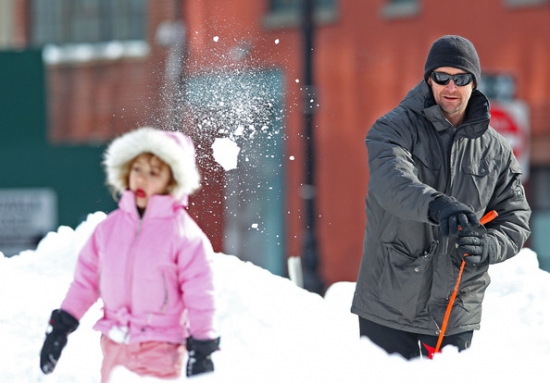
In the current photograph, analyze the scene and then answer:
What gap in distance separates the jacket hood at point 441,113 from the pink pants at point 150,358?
3.71 feet

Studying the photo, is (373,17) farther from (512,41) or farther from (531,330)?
(531,330)

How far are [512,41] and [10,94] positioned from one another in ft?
20.2

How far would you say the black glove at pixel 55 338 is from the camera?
3.02 meters

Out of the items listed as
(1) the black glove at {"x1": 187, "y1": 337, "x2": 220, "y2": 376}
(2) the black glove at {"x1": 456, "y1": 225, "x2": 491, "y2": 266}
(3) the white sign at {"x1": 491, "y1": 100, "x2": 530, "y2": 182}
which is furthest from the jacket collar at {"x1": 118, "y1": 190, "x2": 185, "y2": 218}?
(3) the white sign at {"x1": 491, "y1": 100, "x2": 530, "y2": 182}

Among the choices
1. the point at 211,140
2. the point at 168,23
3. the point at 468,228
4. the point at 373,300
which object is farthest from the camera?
the point at 168,23

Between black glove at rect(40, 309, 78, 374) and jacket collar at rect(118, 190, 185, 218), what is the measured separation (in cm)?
40

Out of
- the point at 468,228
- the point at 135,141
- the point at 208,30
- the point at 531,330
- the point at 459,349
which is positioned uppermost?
the point at 208,30

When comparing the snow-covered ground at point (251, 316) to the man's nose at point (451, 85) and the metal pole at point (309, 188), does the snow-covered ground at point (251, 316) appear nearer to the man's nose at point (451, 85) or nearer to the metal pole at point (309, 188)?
the man's nose at point (451, 85)

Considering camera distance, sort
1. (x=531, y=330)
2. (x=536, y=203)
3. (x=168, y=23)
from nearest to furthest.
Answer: (x=531, y=330) → (x=536, y=203) → (x=168, y=23)

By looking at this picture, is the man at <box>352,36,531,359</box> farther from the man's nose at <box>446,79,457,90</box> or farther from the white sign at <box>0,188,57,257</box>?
the white sign at <box>0,188,57,257</box>

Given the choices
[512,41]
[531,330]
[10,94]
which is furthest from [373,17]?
[531,330]

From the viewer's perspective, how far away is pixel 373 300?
11.0 ft

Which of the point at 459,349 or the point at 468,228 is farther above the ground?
the point at 468,228

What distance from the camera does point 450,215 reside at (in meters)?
2.96
